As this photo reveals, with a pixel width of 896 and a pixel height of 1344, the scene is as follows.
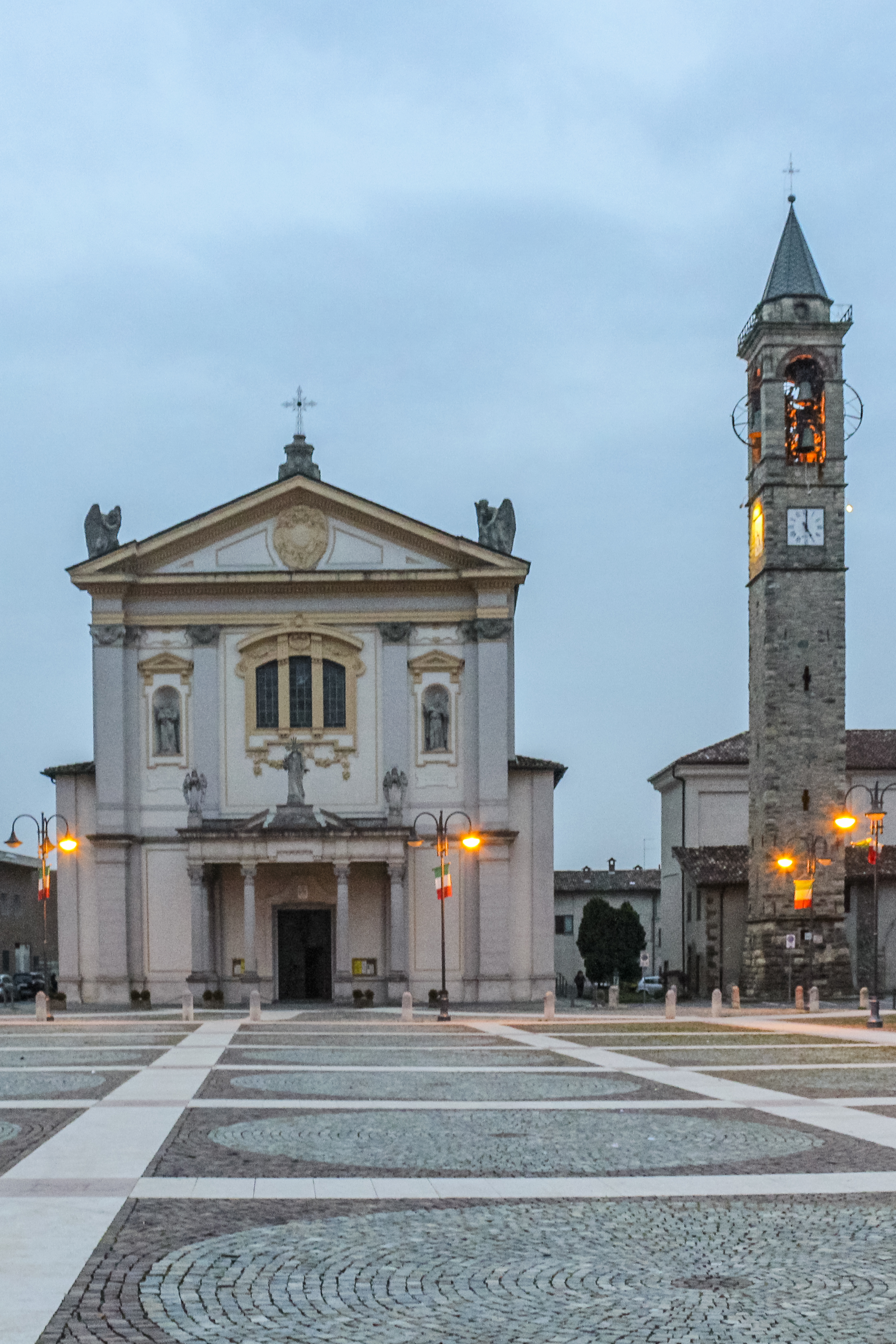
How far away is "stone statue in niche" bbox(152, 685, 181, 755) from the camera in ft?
160

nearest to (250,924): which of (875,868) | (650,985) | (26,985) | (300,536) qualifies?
(300,536)

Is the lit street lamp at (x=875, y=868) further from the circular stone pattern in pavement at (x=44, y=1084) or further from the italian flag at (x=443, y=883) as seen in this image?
the circular stone pattern in pavement at (x=44, y=1084)

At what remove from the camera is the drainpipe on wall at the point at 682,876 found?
6469cm

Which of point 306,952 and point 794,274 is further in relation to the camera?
point 794,274

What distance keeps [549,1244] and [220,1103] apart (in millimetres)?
8865

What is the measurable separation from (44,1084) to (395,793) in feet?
89.6

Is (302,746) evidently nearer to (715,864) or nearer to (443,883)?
(443,883)

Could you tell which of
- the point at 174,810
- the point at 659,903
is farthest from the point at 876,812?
the point at 659,903

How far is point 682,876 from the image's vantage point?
65.9m

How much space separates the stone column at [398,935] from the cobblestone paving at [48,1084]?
24858 mm

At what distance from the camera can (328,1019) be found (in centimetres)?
3931

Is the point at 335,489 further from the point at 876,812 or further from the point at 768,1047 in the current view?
the point at 768,1047

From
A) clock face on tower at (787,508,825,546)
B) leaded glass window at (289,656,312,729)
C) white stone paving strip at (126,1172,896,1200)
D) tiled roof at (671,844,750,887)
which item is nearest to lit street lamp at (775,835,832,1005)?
tiled roof at (671,844,750,887)

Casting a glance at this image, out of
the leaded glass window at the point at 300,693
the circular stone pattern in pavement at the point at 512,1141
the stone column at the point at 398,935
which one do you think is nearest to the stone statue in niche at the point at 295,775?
the leaded glass window at the point at 300,693
